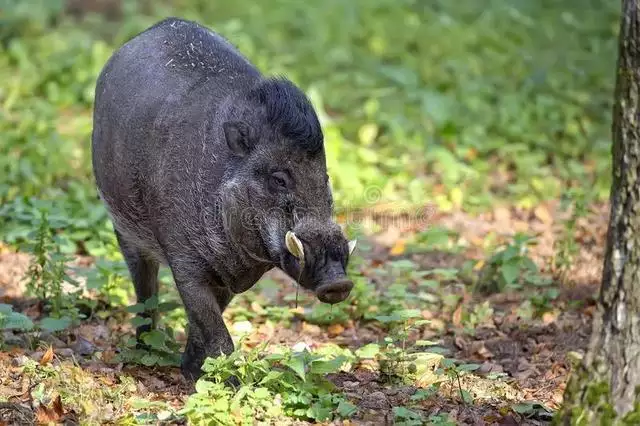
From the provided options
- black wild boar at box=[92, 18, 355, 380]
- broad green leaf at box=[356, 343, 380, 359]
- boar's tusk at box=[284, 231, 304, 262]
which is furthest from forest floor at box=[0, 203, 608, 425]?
boar's tusk at box=[284, 231, 304, 262]

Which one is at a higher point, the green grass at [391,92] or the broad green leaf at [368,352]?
the green grass at [391,92]

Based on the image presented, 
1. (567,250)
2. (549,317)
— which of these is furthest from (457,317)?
(567,250)

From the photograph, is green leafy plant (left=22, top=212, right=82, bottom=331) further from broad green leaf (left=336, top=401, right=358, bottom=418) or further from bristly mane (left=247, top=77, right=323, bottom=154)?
broad green leaf (left=336, top=401, right=358, bottom=418)

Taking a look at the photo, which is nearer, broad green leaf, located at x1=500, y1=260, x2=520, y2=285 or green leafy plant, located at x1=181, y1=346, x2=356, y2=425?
green leafy plant, located at x1=181, y1=346, x2=356, y2=425

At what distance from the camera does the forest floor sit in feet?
15.8

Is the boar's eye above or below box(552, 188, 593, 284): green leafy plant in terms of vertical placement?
above

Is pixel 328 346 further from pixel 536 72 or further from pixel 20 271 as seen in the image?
pixel 536 72

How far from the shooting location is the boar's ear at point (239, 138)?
17.8ft

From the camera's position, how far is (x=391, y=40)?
13.2m

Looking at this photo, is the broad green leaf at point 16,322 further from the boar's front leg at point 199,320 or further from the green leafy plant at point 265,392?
the green leafy plant at point 265,392

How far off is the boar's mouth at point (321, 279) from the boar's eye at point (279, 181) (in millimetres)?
318

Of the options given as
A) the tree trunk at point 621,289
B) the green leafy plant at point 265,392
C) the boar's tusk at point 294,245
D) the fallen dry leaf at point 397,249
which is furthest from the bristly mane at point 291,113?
the fallen dry leaf at point 397,249

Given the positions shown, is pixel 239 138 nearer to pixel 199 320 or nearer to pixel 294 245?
pixel 294 245

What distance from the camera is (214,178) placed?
5484mm
